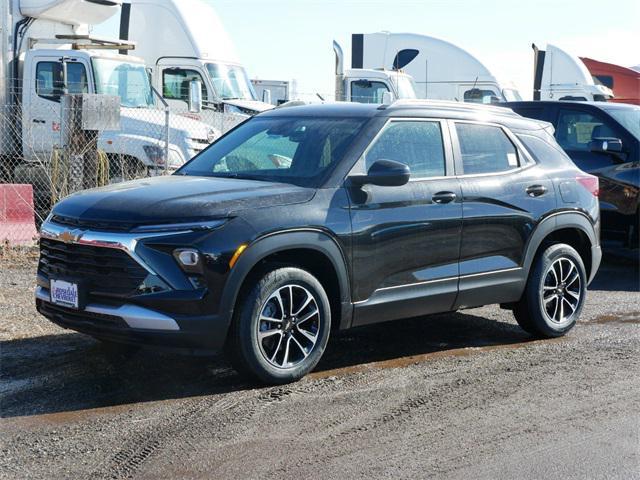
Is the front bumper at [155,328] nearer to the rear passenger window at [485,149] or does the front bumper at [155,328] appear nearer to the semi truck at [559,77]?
the rear passenger window at [485,149]

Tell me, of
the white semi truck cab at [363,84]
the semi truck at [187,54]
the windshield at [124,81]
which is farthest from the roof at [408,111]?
the white semi truck cab at [363,84]

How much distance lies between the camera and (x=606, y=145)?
10734mm

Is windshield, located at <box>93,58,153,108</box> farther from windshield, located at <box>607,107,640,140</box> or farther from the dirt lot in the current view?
the dirt lot

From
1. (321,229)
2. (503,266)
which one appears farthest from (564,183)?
(321,229)

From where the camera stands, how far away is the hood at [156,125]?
1416 centimetres

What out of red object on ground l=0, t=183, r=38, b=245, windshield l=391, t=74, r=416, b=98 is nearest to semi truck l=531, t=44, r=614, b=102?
windshield l=391, t=74, r=416, b=98

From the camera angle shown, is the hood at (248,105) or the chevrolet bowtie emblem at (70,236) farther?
the hood at (248,105)

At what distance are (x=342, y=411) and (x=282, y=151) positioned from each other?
2.02 m

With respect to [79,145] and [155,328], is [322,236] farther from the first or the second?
[79,145]

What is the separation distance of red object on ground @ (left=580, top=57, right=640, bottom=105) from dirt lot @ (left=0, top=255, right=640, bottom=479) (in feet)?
77.7

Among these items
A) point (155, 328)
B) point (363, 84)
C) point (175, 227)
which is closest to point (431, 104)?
point (175, 227)

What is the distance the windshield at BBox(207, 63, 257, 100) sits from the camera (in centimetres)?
1780

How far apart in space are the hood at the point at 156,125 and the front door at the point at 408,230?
8087 millimetres

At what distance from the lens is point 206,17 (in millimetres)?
18547
